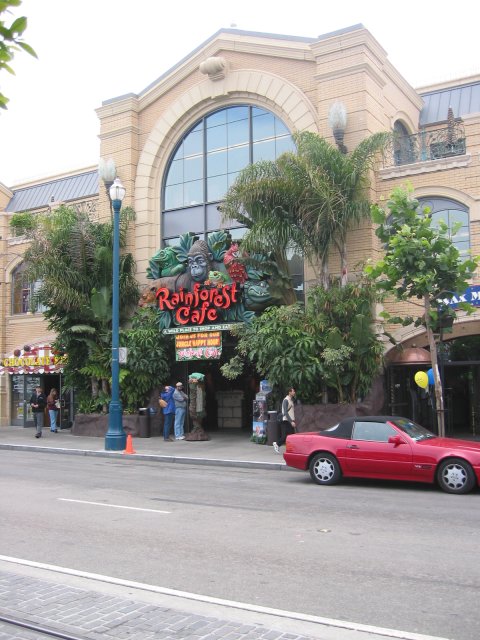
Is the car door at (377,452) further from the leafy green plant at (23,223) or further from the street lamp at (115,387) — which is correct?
the leafy green plant at (23,223)

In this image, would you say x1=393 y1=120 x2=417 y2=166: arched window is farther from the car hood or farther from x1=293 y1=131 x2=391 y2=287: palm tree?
the car hood

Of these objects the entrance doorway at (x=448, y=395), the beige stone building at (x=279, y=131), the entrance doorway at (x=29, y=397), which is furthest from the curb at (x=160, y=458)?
the entrance doorway at (x=29, y=397)

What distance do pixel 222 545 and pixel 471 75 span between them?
23122 millimetres

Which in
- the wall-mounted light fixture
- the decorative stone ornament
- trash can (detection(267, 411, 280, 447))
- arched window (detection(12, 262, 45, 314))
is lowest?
trash can (detection(267, 411, 280, 447))

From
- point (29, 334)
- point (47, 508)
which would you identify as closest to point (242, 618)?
point (47, 508)

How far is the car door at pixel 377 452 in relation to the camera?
11438 mm

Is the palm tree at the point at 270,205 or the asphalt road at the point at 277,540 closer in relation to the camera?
the asphalt road at the point at 277,540

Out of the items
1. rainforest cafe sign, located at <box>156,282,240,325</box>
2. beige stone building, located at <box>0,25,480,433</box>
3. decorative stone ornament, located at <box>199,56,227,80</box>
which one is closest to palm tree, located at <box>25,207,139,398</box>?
beige stone building, located at <box>0,25,480,433</box>

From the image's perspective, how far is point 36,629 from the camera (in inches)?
190

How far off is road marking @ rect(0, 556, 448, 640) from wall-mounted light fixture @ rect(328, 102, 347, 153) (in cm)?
1507

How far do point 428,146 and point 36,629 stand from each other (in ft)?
56.5

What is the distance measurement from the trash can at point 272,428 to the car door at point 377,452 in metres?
5.94

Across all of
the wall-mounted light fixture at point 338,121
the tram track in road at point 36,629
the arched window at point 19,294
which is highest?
the wall-mounted light fixture at point 338,121

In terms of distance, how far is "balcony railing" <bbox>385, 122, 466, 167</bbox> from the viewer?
18.3 meters
